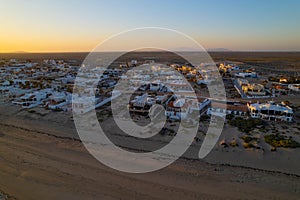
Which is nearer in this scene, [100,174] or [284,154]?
[100,174]

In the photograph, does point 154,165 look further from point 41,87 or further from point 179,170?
point 41,87

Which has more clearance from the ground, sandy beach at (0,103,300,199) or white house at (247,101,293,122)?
white house at (247,101,293,122)

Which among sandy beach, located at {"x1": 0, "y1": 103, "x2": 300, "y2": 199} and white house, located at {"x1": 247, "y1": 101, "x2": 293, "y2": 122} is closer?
sandy beach, located at {"x1": 0, "y1": 103, "x2": 300, "y2": 199}

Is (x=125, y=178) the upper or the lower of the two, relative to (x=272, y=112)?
lower

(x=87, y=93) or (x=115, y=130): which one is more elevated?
(x=87, y=93)

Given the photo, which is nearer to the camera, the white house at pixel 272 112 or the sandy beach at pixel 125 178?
the sandy beach at pixel 125 178

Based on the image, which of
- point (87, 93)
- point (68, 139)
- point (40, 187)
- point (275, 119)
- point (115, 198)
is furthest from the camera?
point (87, 93)

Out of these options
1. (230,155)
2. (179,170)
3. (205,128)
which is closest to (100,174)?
(179,170)

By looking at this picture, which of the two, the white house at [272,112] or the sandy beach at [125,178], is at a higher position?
the white house at [272,112]
